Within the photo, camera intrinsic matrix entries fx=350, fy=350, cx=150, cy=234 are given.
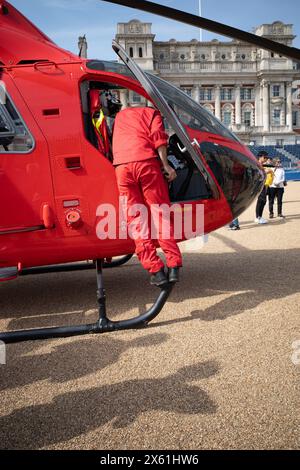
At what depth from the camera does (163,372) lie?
2.30m

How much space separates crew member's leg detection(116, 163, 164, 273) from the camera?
2.97 meters

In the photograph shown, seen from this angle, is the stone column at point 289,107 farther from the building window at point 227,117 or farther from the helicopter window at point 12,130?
the helicopter window at point 12,130

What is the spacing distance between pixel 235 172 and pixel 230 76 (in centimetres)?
6326

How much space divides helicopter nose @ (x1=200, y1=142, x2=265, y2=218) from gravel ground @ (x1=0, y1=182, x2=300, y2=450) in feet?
3.36

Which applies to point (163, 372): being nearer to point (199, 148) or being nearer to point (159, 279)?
point (159, 279)

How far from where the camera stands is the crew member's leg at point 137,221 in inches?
117

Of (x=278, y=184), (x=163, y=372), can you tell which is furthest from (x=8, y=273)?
(x=278, y=184)

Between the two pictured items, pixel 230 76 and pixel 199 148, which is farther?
pixel 230 76

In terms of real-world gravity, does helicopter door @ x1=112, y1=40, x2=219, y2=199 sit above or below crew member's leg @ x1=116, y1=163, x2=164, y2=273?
above

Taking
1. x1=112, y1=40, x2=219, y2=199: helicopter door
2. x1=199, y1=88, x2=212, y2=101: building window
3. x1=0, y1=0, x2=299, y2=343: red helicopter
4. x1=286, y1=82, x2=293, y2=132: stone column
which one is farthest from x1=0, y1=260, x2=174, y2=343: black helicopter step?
x1=286, y1=82, x2=293, y2=132: stone column

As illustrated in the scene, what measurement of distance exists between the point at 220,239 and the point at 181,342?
4.79 metres

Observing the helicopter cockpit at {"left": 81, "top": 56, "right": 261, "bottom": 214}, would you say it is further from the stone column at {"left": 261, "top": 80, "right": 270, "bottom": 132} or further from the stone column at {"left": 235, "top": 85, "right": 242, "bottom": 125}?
the stone column at {"left": 235, "top": 85, "right": 242, "bottom": 125}

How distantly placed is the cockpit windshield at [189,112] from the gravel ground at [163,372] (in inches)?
68.3
